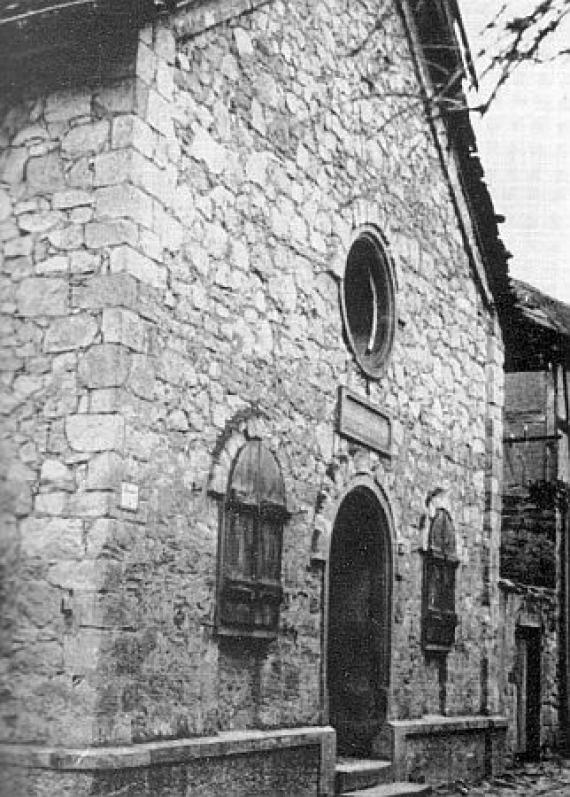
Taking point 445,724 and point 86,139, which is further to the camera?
point 445,724

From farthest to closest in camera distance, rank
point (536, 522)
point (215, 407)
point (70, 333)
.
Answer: point (536, 522) < point (215, 407) < point (70, 333)

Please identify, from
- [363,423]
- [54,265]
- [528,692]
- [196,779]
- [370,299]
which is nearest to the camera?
[54,265]

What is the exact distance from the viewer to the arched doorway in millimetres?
9883

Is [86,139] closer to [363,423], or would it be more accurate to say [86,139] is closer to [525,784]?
[363,423]

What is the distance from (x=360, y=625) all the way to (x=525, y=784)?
2876 mm

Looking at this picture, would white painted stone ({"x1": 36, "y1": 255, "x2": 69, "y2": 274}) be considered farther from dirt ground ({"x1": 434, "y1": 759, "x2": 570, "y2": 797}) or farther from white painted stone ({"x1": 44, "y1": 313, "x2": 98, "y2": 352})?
dirt ground ({"x1": 434, "y1": 759, "x2": 570, "y2": 797})

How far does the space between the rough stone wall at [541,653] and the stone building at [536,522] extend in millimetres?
13

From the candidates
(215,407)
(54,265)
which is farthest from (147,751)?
(54,265)

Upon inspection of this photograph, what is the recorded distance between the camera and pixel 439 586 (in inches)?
436

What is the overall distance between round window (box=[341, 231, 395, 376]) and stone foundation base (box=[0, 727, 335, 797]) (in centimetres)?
343

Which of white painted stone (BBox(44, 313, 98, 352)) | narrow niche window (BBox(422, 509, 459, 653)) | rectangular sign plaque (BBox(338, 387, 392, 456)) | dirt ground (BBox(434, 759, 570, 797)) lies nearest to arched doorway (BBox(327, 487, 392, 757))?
rectangular sign plaque (BBox(338, 387, 392, 456))

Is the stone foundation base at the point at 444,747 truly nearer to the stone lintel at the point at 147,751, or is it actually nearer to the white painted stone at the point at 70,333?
the stone lintel at the point at 147,751

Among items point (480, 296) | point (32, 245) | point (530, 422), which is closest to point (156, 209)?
point (32, 245)

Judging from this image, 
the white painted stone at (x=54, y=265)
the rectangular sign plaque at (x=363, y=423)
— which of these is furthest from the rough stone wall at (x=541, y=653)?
the white painted stone at (x=54, y=265)
